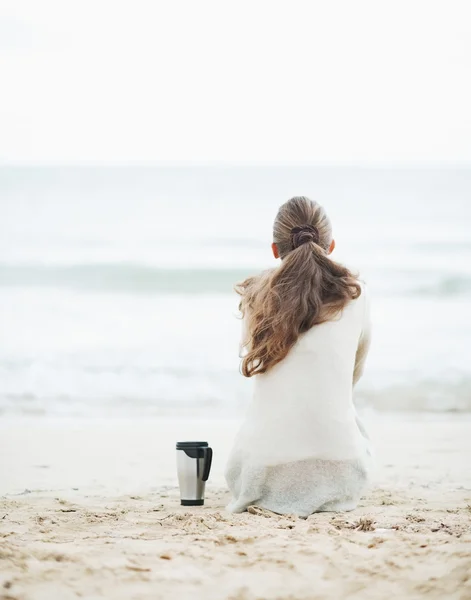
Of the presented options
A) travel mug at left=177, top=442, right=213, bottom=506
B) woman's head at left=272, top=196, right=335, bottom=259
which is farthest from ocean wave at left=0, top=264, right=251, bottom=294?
woman's head at left=272, top=196, right=335, bottom=259

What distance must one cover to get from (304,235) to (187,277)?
10533 mm

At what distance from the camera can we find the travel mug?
354 cm

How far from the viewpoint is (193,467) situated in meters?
3.56

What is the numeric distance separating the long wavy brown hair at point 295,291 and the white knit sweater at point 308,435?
5 centimetres

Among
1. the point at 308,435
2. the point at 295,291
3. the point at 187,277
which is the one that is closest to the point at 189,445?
the point at 308,435

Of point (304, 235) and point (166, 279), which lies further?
point (166, 279)

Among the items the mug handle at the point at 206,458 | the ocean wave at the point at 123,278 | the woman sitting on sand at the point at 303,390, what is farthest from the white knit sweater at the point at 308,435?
the ocean wave at the point at 123,278

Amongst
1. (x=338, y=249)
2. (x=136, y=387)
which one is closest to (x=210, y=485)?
(x=136, y=387)

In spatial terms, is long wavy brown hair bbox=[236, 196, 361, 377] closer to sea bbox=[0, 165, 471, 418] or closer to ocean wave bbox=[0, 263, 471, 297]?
sea bbox=[0, 165, 471, 418]

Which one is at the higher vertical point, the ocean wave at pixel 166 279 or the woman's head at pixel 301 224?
the ocean wave at pixel 166 279

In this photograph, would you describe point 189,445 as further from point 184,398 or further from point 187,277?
point 187,277

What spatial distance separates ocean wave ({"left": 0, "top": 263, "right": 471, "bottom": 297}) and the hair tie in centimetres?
966

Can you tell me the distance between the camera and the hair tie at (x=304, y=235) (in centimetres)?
331

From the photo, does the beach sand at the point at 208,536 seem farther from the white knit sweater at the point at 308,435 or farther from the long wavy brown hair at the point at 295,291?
the long wavy brown hair at the point at 295,291
